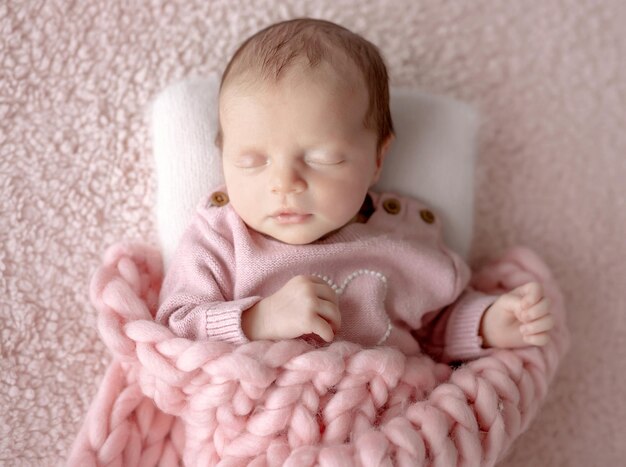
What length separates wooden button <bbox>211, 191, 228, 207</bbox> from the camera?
3.58 feet

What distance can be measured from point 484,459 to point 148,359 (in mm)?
469

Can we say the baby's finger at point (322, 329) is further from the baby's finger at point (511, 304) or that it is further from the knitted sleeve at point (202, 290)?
the baby's finger at point (511, 304)

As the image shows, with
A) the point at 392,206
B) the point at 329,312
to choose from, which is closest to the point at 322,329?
the point at 329,312

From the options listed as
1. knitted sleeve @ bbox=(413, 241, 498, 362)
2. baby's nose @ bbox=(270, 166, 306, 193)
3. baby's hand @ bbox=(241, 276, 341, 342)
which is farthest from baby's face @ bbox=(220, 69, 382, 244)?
knitted sleeve @ bbox=(413, 241, 498, 362)

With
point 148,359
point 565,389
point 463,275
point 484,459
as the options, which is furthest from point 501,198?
point 148,359

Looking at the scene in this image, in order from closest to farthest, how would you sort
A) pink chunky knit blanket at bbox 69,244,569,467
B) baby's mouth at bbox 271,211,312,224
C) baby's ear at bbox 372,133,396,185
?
pink chunky knit blanket at bbox 69,244,569,467 → baby's mouth at bbox 271,211,312,224 → baby's ear at bbox 372,133,396,185

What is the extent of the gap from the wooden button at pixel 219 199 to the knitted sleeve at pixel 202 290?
0.02 m

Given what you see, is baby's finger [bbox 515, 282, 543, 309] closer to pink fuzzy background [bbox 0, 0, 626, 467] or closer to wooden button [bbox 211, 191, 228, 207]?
pink fuzzy background [bbox 0, 0, 626, 467]

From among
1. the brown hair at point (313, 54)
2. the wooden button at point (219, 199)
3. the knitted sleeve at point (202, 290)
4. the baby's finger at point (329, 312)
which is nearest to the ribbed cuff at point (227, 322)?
the knitted sleeve at point (202, 290)

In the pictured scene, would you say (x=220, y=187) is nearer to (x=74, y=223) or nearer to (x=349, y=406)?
(x=74, y=223)

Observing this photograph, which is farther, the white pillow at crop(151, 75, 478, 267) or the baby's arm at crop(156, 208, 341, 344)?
the white pillow at crop(151, 75, 478, 267)

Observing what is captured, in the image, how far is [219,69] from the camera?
1.25 m

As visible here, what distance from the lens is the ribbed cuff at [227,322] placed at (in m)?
0.92

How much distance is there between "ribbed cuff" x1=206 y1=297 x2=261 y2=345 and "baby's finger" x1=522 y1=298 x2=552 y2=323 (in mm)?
404
